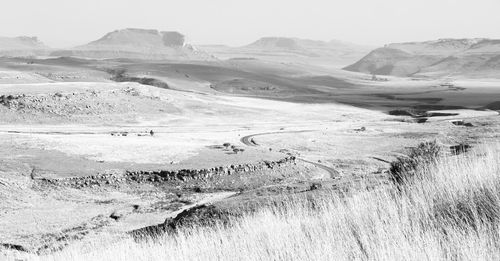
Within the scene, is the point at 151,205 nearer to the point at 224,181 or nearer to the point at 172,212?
the point at 172,212

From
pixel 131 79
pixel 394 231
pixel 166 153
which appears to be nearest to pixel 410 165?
pixel 394 231

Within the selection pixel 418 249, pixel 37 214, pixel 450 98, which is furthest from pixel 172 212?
pixel 450 98

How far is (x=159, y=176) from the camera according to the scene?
3962cm

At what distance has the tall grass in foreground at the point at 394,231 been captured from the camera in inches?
273

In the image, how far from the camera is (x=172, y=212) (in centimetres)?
3256

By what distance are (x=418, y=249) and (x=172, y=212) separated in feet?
87.7

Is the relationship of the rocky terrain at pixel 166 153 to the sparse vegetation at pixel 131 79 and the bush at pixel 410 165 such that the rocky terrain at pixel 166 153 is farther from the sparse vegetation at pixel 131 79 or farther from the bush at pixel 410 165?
the sparse vegetation at pixel 131 79

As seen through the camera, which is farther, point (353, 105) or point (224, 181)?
point (353, 105)

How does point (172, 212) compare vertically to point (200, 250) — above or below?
below

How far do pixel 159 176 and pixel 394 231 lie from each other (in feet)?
108

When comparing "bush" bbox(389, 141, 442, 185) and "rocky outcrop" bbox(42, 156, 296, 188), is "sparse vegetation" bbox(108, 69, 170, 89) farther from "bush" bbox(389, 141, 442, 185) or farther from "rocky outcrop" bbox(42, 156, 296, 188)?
"bush" bbox(389, 141, 442, 185)

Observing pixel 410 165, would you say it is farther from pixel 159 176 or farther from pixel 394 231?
pixel 159 176

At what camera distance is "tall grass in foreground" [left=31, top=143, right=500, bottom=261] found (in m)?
6.93

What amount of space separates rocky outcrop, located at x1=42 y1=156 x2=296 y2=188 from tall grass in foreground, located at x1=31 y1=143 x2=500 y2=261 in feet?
88.5
